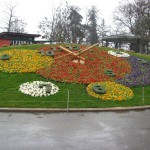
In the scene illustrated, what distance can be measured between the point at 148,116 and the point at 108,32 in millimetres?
58162

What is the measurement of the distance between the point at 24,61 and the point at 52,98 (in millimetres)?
6519

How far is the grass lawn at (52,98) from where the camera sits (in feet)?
45.0

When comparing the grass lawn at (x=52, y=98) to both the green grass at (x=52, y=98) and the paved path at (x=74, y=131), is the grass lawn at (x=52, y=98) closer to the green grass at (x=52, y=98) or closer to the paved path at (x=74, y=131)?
the green grass at (x=52, y=98)

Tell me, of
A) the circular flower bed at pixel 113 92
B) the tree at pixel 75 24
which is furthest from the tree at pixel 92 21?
the circular flower bed at pixel 113 92

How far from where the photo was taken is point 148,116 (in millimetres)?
12367

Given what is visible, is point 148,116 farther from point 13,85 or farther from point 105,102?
point 13,85

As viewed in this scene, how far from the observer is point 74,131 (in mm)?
9117

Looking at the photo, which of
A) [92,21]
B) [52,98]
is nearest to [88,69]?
[52,98]

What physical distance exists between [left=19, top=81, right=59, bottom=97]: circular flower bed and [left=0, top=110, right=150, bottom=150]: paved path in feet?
10.1

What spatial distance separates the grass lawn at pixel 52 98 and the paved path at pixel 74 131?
150 cm

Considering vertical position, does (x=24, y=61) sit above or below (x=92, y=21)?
below

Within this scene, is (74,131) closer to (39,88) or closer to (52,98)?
(52,98)

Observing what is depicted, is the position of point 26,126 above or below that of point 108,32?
below

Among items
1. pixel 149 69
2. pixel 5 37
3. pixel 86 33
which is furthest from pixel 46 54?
pixel 86 33
